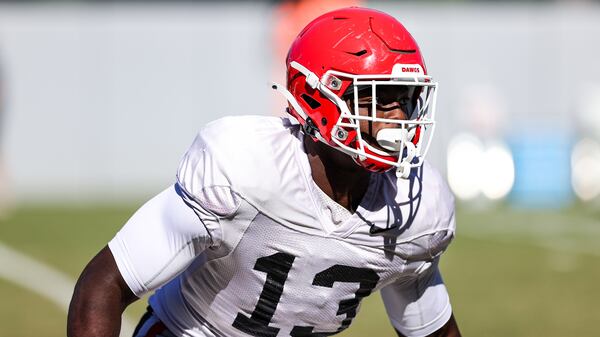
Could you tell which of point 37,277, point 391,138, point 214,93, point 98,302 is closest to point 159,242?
point 98,302

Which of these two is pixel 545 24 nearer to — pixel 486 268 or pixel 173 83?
pixel 173 83

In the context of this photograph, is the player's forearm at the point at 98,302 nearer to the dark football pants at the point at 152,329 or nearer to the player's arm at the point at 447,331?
the dark football pants at the point at 152,329

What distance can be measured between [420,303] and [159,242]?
891 mm

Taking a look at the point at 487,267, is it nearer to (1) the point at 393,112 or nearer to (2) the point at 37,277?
(2) the point at 37,277

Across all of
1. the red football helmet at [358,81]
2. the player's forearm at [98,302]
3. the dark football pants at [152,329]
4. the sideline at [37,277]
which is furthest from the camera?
the sideline at [37,277]

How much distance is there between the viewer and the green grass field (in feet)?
20.8

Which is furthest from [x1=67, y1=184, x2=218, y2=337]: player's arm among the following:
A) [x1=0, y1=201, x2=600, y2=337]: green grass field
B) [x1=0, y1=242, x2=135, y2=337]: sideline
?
[x1=0, y1=242, x2=135, y2=337]: sideline

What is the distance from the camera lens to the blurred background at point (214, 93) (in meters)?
12.6

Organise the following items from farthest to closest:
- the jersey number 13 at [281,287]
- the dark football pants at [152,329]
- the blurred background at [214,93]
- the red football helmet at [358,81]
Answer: the blurred background at [214,93], the dark football pants at [152,329], the jersey number 13 at [281,287], the red football helmet at [358,81]

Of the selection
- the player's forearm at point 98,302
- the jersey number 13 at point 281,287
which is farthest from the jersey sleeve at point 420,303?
the player's forearm at point 98,302

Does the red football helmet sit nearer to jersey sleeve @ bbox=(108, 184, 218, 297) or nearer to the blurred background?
jersey sleeve @ bbox=(108, 184, 218, 297)

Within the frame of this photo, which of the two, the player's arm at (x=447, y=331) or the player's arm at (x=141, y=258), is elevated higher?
the player's arm at (x=141, y=258)

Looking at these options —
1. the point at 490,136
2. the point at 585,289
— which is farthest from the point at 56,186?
the point at 585,289

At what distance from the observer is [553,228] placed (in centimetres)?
1041
